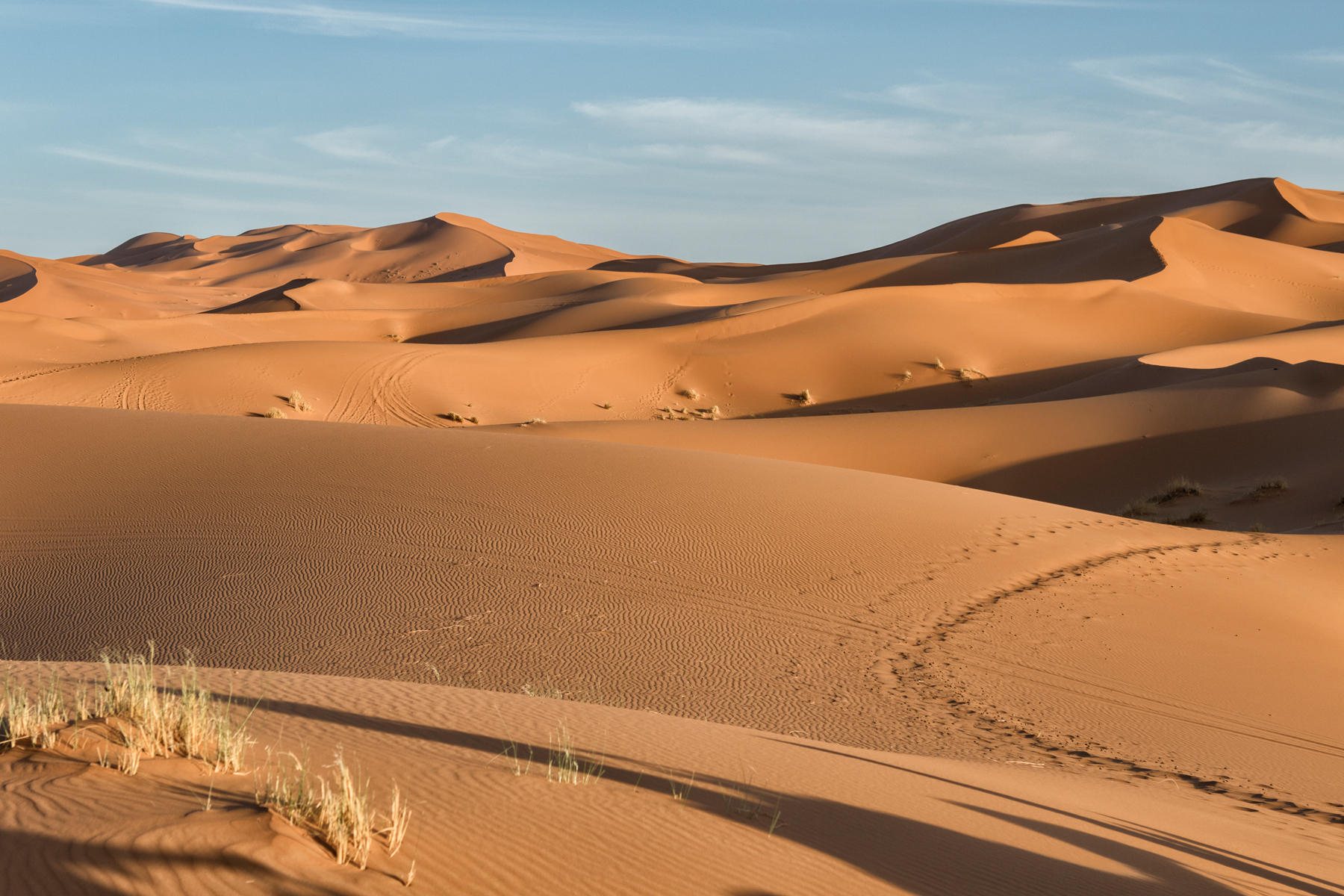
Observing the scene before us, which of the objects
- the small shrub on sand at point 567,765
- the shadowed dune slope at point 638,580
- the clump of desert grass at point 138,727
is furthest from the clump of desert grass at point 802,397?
the clump of desert grass at point 138,727

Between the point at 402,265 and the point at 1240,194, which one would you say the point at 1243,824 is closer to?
the point at 1240,194

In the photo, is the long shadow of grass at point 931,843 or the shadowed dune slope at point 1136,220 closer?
the long shadow of grass at point 931,843

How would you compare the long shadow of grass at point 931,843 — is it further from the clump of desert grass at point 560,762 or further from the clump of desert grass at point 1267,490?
the clump of desert grass at point 1267,490

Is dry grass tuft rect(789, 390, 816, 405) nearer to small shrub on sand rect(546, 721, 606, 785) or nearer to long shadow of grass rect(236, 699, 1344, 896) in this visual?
long shadow of grass rect(236, 699, 1344, 896)

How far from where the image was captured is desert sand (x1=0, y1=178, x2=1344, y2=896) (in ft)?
12.1

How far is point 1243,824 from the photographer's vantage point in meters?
5.79

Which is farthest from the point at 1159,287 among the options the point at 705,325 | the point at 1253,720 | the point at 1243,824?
the point at 1243,824

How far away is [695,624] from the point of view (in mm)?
9266

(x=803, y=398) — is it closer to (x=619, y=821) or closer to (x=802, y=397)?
(x=802, y=397)

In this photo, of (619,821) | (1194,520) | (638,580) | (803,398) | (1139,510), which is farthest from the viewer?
(803,398)

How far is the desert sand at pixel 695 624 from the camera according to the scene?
12.1 ft

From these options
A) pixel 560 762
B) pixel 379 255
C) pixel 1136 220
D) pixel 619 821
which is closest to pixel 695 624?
pixel 560 762

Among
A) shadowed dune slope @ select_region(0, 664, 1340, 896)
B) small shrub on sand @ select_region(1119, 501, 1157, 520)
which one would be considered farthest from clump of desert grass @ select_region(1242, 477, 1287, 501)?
shadowed dune slope @ select_region(0, 664, 1340, 896)

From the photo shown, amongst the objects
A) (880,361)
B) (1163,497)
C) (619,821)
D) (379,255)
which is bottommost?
(1163,497)
